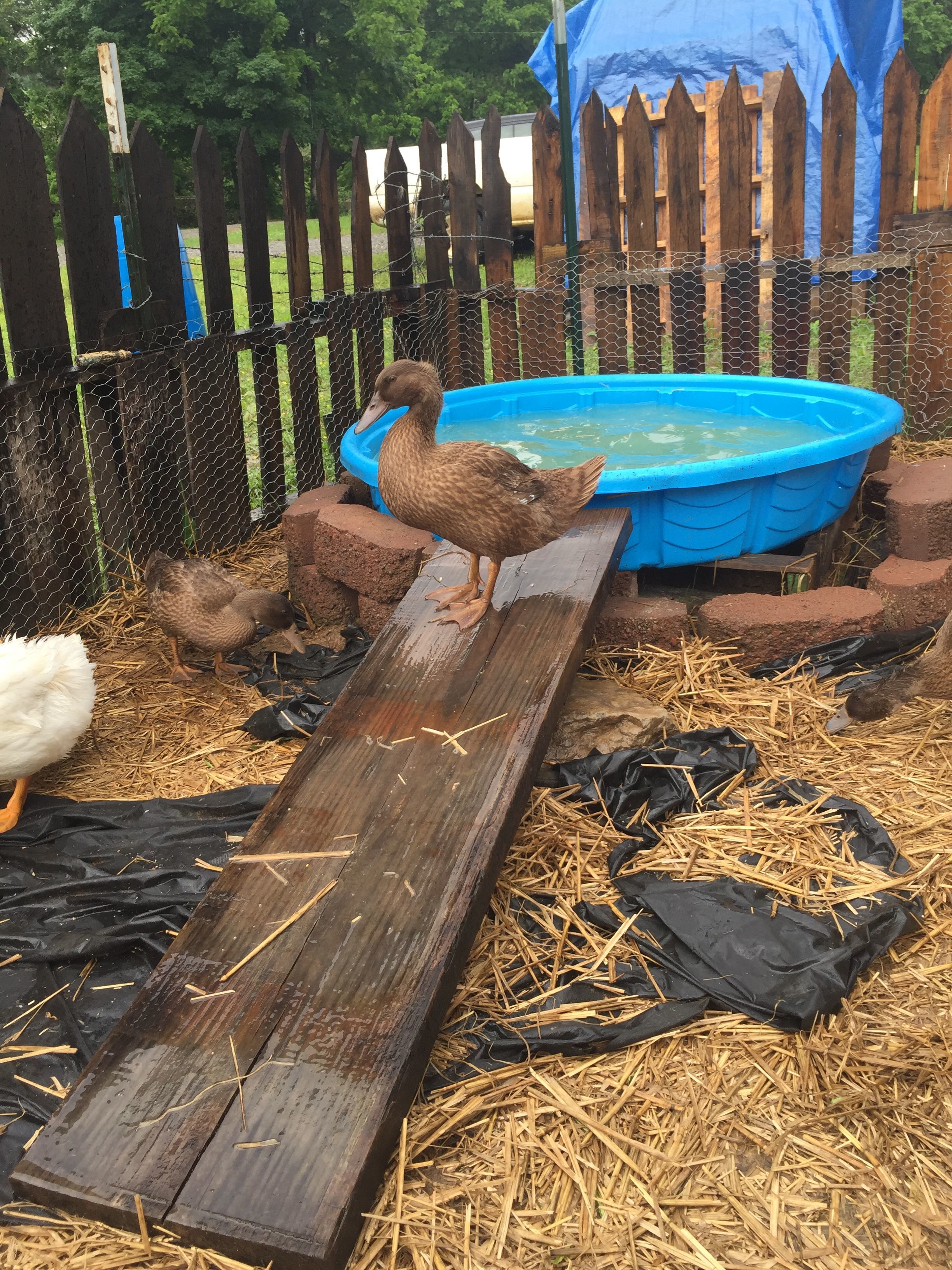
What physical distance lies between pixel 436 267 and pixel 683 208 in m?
1.56

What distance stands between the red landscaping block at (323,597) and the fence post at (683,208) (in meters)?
2.77

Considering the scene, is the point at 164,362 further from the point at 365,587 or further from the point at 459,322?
the point at 459,322

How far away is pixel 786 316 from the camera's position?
6.44 m

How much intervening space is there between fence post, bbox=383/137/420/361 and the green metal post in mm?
975

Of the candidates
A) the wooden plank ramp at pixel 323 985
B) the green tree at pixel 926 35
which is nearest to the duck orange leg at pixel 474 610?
the wooden plank ramp at pixel 323 985

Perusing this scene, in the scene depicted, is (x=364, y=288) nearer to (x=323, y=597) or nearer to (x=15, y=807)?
(x=323, y=597)

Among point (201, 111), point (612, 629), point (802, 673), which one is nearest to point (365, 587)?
point (612, 629)

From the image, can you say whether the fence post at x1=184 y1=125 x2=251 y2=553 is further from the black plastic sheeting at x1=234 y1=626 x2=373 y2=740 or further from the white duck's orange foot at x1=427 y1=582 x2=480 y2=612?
the white duck's orange foot at x1=427 y1=582 x2=480 y2=612

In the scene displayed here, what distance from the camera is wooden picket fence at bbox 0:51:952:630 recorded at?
442 centimetres

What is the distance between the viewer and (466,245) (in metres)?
6.63

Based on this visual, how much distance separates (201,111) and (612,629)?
25.4 m

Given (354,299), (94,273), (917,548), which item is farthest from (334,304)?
(917,548)

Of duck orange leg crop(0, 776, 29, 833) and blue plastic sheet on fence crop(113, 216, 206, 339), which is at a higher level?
blue plastic sheet on fence crop(113, 216, 206, 339)

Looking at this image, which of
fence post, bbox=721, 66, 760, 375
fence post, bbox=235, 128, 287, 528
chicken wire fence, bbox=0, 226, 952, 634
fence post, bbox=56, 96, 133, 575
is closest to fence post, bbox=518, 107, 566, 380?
chicken wire fence, bbox=0, 226, 952, 634
